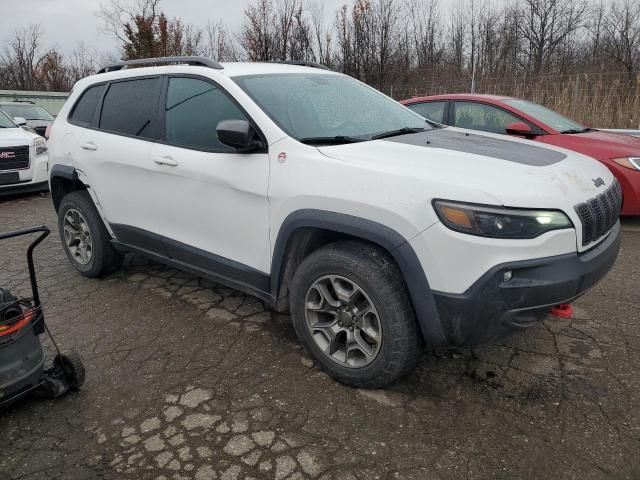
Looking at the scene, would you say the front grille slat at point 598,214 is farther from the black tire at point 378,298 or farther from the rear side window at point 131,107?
the rear side window at point 131,107

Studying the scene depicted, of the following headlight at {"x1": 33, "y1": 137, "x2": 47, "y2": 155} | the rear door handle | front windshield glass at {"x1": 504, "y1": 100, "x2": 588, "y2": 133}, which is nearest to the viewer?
the rear door handle

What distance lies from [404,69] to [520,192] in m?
17.9

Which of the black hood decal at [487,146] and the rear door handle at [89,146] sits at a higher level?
the black hood decal at [487,146]

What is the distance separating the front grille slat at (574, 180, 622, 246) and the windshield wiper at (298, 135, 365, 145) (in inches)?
49.4

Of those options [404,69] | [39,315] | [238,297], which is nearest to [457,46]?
[404,69]

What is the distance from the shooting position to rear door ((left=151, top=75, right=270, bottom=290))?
123 inches

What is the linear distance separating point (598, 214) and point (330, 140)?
58.3 inches

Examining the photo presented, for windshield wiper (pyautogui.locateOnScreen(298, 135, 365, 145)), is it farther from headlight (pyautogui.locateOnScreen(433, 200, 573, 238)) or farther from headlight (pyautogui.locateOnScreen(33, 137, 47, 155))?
headlight (pyautogui.locateOnScreen(33, 137, 47, 155))

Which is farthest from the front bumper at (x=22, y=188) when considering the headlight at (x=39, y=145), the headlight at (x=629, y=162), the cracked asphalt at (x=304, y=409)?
the headlight at (x=629, y=162)

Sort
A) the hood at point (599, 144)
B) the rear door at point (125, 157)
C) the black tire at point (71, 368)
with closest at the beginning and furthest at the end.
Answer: the black tire at point (71, 368), the rear door at point (125, 157), the hood at point (599, 144)

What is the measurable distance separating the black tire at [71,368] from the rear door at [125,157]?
1.14 meters

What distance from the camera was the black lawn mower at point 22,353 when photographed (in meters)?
2.53

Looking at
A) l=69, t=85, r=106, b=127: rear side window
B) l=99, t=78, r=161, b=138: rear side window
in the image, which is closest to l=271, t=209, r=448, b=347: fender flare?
l=99, t=78, r=161, b=138: rear side window

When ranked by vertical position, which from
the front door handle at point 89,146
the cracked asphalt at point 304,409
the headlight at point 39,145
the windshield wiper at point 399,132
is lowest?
the cracked asphalt at point 304,409
